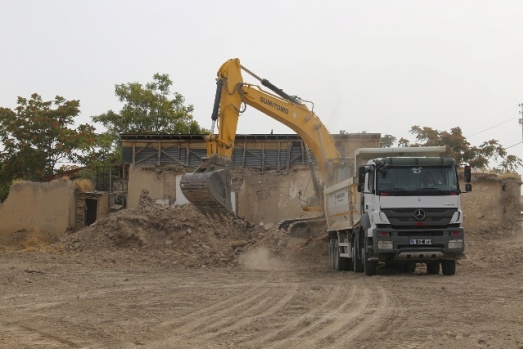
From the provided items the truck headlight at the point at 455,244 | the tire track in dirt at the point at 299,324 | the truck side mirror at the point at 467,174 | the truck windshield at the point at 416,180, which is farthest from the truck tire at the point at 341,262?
the tire track in dirt at the point at 299,324

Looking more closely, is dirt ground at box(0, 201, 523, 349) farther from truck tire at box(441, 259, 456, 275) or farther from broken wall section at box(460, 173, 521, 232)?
broken wall section at box(460, 173, 521, 232)

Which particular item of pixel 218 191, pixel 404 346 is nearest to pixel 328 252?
pixel 218 191

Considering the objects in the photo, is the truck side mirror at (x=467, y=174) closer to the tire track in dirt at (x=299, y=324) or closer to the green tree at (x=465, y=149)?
the tire track in dirt at (x=299, y=324)

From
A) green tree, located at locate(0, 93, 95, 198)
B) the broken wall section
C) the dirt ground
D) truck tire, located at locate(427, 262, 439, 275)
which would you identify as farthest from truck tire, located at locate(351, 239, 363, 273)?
green tree, located at locate(0, 93, 95, 198)

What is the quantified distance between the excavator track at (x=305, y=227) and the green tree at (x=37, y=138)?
23.6m

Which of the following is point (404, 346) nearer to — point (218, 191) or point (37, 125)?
point (218, 191)

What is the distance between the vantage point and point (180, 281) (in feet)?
59.1

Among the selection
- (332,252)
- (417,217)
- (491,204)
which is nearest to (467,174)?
(417,217)

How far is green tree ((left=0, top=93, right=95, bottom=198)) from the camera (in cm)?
4562

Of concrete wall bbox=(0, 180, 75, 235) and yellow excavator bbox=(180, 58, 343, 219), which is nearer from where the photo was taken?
yellow excavator bbox=(180, 58, 343, 219)

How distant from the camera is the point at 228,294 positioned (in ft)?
48.3

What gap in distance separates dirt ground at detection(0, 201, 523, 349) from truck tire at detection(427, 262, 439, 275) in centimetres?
41

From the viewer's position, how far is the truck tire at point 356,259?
2015 centimetres

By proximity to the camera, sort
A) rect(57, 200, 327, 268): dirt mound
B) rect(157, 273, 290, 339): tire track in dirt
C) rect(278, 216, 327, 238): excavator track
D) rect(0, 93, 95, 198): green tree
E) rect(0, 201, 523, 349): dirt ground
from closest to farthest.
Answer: rect(0, 201, 523, 349): dirt ground, rect(157, 273, 290, 339): tire track in dirt, rect(57, 200, 327, 268): dirt mound, rect(278, 216, 327, 238): excavator track, rect(0, 93, 95, 198): green tree
